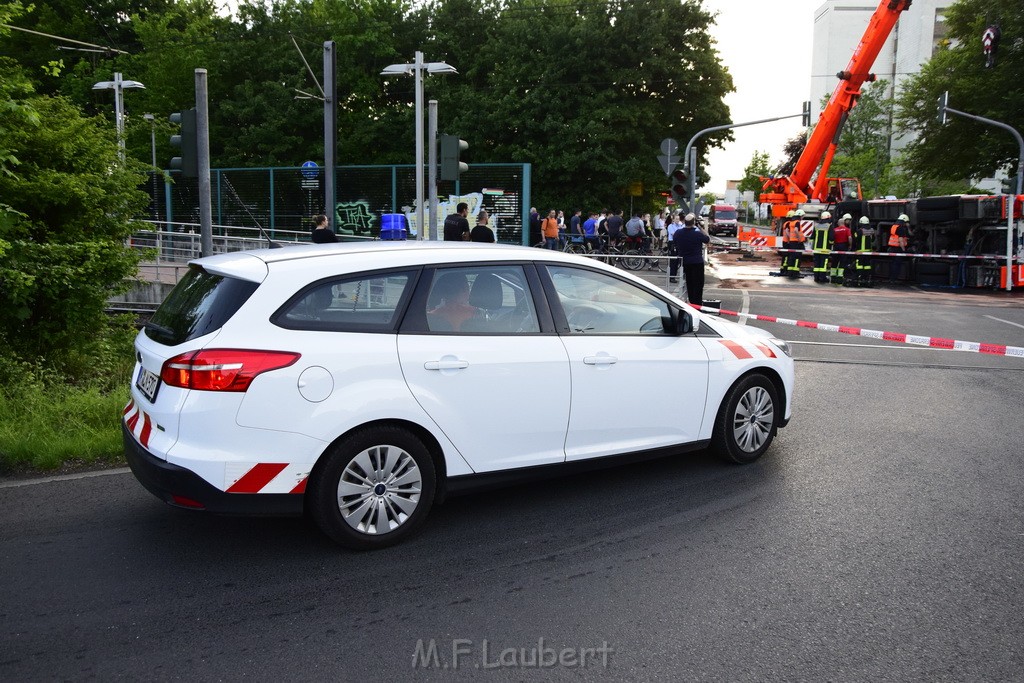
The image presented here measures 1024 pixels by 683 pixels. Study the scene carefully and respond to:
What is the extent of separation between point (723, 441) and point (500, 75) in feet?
112

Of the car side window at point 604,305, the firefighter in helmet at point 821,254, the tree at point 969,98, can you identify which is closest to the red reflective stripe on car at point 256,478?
the car side window at point 604,305

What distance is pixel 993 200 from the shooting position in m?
21.2

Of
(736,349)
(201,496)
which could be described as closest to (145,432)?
(201,496)

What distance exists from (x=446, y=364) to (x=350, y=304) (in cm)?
57

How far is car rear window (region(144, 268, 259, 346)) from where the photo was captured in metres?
4.25

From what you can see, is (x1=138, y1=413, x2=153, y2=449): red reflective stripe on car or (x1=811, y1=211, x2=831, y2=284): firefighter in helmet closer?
(x1=138, y1=413, x2=153, y2=449): red reflective stripe on car

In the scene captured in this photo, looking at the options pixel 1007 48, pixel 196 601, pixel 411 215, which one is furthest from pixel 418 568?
pixel 1007 48

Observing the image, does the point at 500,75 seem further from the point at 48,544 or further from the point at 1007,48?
the point at 48,544

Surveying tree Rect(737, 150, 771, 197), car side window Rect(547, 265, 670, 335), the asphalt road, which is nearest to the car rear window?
the asphalt road

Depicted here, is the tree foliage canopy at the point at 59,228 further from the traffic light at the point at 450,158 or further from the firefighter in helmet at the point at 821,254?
the firefighter in helmet at the point at 821,254

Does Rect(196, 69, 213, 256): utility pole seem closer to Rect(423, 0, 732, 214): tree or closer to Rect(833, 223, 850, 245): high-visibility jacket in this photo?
Rect(833, 223, 850, 245): high-visibility jacket

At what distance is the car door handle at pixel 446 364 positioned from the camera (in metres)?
4.53

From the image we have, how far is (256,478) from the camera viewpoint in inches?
164

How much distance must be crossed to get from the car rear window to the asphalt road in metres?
1.09
